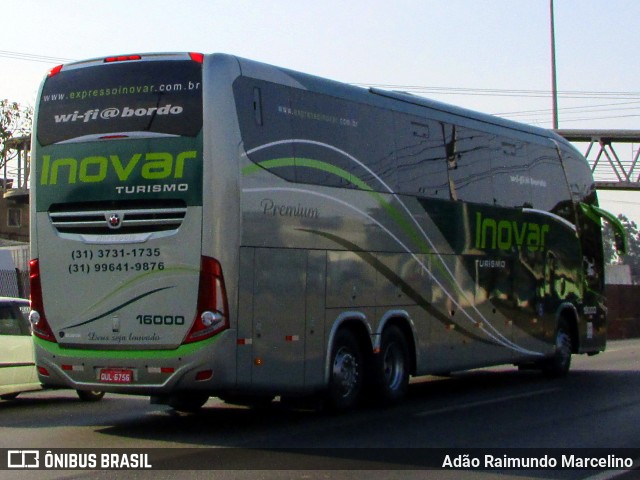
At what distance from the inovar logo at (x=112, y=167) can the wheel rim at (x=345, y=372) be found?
3.34 metres

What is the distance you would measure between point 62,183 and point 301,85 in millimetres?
3061

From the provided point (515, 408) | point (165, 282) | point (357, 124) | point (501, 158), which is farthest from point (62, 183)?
point (501, 158)

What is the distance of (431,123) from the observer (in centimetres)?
1584

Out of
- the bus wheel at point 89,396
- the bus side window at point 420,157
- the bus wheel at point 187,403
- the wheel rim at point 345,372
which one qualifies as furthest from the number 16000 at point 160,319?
the bus side window at point 420,157

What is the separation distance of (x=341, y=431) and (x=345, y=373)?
4.60 ft

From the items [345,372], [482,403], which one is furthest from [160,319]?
[482,403]

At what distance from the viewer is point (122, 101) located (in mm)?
11883

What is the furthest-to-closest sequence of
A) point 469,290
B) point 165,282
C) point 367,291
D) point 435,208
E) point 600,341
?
point 600,341, point 469,290, point 435,208, point 367,291, point 165,282

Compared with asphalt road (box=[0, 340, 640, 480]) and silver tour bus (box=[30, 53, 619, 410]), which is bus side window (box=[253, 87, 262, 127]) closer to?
silver tour bus (box=[30, 53, 619, 410])

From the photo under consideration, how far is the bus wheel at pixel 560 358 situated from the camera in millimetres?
19594

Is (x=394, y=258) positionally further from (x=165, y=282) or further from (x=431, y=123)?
(x=165, y=282)

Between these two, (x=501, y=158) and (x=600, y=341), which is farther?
(x=600, y=341)

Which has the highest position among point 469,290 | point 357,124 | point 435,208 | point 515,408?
point 357,124

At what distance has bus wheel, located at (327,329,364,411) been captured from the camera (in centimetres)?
1327
